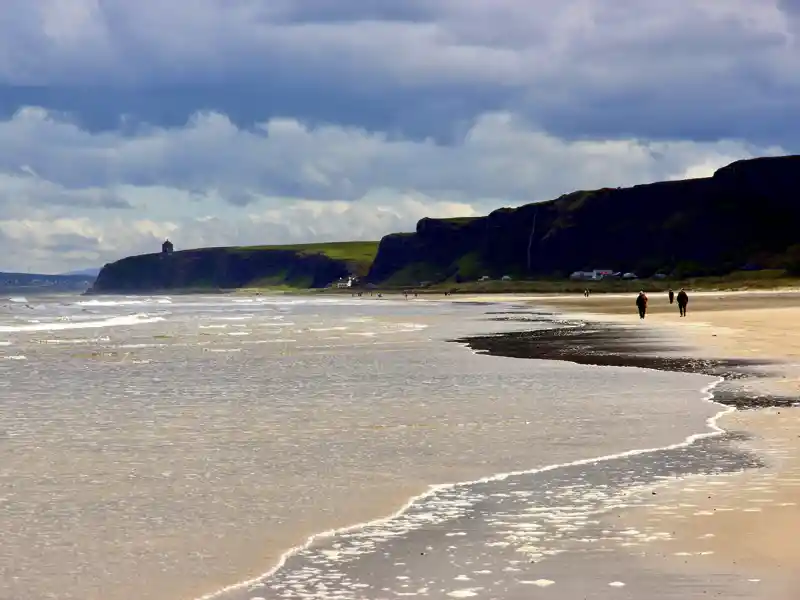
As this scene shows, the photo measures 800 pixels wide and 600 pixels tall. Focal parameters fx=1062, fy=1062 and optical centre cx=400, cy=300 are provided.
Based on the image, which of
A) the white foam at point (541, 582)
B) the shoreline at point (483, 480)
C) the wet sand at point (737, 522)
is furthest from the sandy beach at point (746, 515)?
the white foam at point (541, 582)

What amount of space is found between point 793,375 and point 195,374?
582 inches

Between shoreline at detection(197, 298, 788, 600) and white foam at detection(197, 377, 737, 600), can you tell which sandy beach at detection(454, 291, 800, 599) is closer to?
white foam at detection(197, 377, 737, 600)

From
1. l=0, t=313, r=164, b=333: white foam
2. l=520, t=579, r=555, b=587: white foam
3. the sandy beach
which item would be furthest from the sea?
l=0, t=313, r=164, b=333: white foam

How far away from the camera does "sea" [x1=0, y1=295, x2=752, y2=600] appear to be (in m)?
8.42

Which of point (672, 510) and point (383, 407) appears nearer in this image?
point (672, 510)

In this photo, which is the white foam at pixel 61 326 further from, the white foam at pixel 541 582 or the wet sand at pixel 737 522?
the white foam at pixel 541 582

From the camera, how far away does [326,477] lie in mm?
12758

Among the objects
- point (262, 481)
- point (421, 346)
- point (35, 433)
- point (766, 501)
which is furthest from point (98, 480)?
point (421, 346)

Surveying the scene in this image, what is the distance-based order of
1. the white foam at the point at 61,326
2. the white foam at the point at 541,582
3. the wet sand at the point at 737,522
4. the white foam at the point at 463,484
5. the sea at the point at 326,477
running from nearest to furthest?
the white foam at the point at 541,582 < the white foam at the point at 463,484 < the wet sand at the point at 737,522 < the sea at the point at 326,477 < the white foam at the point at 61,326

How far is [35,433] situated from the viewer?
53.9ft

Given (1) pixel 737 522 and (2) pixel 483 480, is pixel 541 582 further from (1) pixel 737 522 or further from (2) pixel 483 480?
(2) pixel 483 480

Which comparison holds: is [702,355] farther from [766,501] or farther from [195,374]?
[766,501]

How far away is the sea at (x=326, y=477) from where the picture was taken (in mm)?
8422

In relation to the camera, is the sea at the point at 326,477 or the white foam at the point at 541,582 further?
the sea at the point at 326,477
